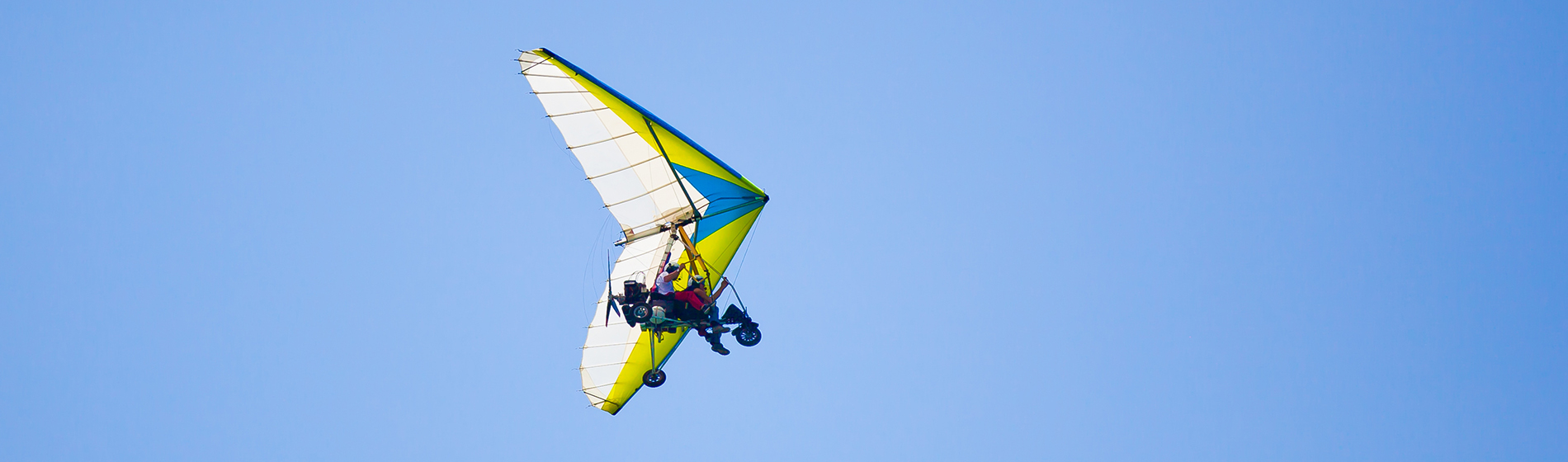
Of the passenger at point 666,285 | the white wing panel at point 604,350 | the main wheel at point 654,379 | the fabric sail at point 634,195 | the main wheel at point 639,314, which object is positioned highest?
the fabric sail at point 634,195

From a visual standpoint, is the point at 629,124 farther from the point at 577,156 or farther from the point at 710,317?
the point at 710,317

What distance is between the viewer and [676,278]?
2797 cm

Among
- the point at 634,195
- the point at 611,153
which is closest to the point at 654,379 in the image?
the point at 634,195

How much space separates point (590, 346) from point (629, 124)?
5.84 meters

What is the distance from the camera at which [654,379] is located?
29.0 meters

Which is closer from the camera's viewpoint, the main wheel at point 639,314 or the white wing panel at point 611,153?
the main wheel at point 639,314

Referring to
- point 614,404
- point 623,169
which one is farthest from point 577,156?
point 614,404

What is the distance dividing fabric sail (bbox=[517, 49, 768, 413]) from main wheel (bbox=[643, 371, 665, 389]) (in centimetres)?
34

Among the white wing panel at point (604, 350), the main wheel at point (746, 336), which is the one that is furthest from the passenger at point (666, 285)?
the white wing panel at point (604, 350)

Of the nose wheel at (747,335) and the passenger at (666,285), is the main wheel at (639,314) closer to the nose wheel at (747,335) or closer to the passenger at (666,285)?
the passenger at (666,285)

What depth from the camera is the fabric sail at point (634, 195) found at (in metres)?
27.5

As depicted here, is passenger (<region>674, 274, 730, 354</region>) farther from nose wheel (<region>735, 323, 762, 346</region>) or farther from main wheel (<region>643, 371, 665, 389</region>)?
main wheel (<region>643, 371, 665, 389</region>)

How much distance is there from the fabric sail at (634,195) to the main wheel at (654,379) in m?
0.34

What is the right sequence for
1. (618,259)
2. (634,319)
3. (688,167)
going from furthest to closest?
(618,259)
(688,167)
(634,319)
